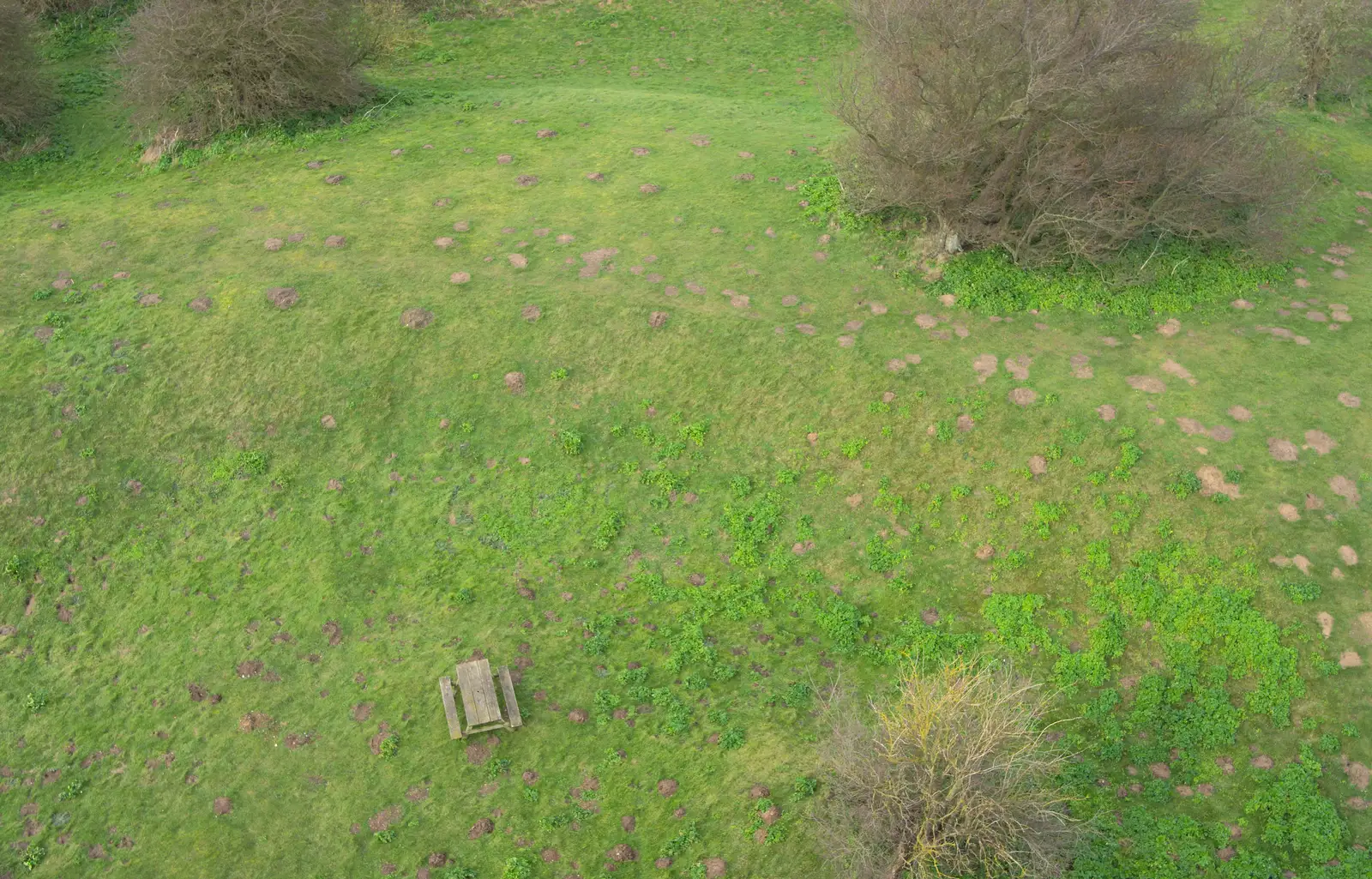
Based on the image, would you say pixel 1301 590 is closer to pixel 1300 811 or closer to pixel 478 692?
pixel 1300 811

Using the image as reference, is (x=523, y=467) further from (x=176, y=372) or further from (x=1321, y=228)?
(x=1321, y=228)

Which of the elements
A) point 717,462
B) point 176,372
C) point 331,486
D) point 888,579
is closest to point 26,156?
point 176,372

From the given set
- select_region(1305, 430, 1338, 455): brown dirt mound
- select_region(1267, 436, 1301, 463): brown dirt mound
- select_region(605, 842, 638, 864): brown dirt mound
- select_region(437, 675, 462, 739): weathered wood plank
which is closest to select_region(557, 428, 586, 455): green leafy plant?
select_region(437, 675, 462, 739): weathered wood plank

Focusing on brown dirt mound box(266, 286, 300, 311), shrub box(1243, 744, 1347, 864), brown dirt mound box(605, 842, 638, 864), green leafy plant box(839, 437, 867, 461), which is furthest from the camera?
brown dirt mound box(266, 286, 300, 311)

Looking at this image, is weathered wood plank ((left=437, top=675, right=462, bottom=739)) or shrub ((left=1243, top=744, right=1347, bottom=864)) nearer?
shrub ((left=1243, top=744, right=1347, bottom=864))

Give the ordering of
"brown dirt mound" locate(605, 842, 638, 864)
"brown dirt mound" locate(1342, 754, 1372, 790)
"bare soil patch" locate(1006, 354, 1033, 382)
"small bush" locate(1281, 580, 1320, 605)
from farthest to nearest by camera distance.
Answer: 1. "bare soil patch" locate(1006, 354, 1033, 382)
2. "small bush" locate(1281, 580, 1320, 605)
3. "brown dirt mound" locate(1342, 754, 1372, 790)
4. "brown dirt mound" locate(605, 842, 638, 864)

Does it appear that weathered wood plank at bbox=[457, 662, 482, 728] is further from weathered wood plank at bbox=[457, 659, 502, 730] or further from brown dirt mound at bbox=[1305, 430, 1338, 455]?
brown dirt mound at bbox=[1305, 430, 1338, 455]
